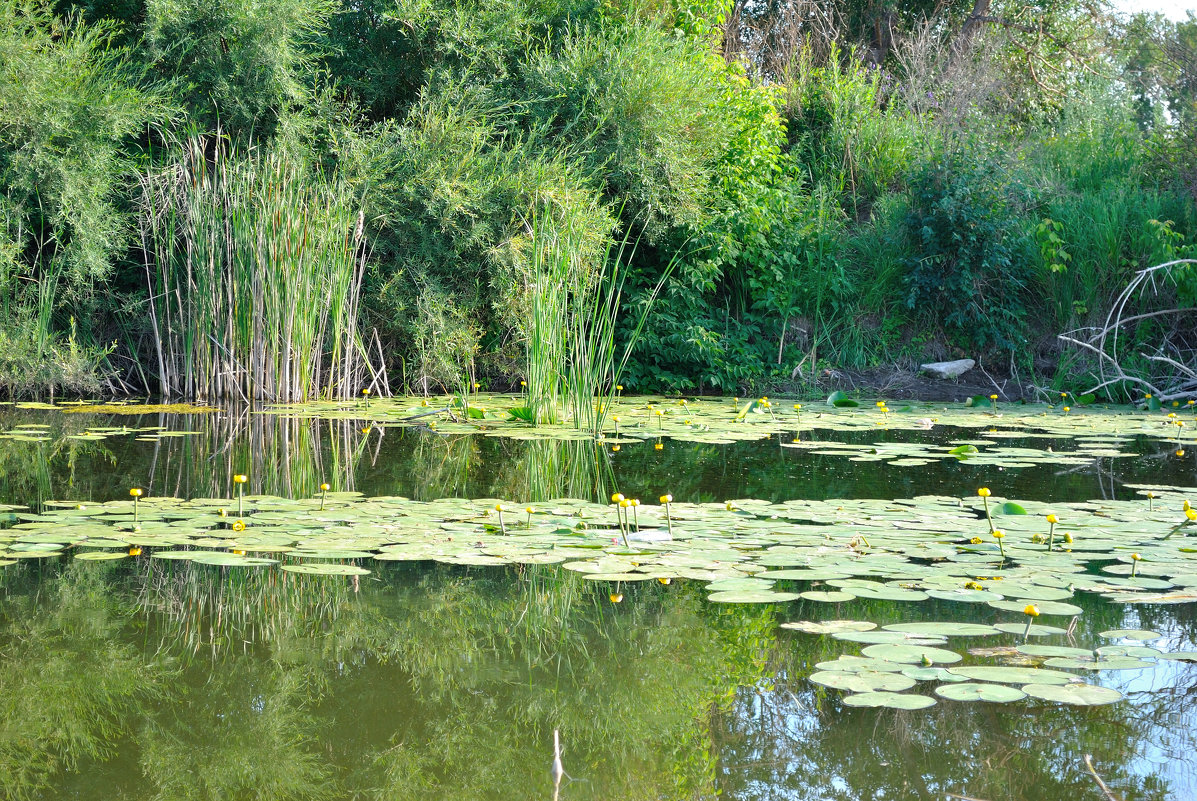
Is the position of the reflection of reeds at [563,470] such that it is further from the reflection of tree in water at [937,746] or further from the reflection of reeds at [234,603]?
the reflection of tree in water at [937,746]

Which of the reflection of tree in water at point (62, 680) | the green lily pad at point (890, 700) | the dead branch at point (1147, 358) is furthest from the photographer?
the dead branch at point (1147, 358)

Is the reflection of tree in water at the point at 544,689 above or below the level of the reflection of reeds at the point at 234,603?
below

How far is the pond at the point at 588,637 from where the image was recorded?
1488mm

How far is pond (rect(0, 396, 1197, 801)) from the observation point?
149 centimetres

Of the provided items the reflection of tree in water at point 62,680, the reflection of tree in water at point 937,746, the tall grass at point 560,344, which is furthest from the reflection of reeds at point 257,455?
the reflection of tree in water at point 937,746

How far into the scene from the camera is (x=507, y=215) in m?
8.02

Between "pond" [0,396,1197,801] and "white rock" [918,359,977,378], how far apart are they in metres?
4.64

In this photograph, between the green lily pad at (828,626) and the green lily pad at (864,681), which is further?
the green lily pad at (828,626)

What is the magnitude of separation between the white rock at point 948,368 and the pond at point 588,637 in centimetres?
464

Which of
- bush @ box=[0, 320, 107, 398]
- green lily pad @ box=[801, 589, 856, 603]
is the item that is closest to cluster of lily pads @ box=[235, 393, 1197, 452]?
bush @ box=[0, 320, 107, 398]

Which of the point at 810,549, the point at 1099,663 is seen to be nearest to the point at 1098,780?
the point at 1099,663

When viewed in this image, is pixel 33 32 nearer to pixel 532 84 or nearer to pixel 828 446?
pixel 532 84

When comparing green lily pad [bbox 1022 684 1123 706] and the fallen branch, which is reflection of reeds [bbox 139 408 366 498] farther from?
the fallen branch

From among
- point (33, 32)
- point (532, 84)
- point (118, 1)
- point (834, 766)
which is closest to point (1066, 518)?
point (834, 766)
